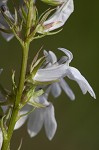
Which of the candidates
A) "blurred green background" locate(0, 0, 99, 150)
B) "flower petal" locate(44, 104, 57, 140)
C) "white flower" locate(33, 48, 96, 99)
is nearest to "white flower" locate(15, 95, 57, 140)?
"flower petal" locate(44, 104, 57, 140)

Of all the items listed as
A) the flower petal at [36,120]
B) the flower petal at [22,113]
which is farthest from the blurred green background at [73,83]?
the flower petal at [22,113]

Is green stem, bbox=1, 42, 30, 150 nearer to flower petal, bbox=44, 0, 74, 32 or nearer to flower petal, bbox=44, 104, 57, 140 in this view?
flower petal, bbox=44, 0, 74, 32

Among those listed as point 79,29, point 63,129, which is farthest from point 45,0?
point 79,29

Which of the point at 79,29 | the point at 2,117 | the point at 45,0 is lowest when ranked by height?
the point at 79,29

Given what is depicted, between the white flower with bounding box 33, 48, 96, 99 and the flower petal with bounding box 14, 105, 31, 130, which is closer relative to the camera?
the white flower with bounding box 33, 48, 96, 99

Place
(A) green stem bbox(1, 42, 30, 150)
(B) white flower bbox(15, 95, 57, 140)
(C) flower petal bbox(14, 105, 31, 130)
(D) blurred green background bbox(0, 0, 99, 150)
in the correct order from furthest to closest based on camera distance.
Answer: (D) blurred green background bbox(0, 0, 99, 150)
(B) white flower bbox(15, 95, 57, 140)
(C) flower petal bbox(14, 105, 31, 130)
(A) green stem bbox(1, 42, 30, 150)

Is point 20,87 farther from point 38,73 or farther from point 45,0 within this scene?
point 45,0
